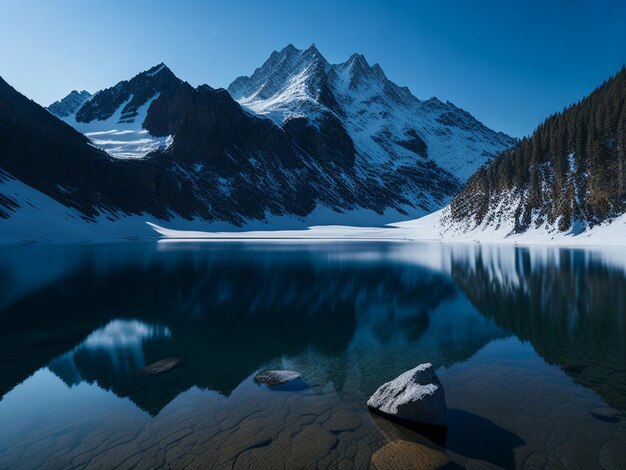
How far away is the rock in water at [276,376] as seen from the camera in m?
11.8

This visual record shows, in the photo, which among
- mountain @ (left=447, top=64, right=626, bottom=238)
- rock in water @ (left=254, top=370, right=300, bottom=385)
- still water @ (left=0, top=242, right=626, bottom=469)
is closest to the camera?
still water @ (left=0, top=242, right=626, bottom=469)

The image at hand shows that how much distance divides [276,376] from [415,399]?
184 inches

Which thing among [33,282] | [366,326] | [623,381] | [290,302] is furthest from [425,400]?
[33,282]

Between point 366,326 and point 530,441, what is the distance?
10.3 meters

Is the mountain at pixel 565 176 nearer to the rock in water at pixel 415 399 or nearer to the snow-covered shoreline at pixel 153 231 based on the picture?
the snow-covered shoreline at pixel 153 231

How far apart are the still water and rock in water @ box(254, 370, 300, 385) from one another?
331 mm

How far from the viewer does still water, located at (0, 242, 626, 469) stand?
8117 millimetres

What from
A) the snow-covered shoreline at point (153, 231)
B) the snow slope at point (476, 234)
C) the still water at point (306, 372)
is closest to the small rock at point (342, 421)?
the still water at point (306, 372)

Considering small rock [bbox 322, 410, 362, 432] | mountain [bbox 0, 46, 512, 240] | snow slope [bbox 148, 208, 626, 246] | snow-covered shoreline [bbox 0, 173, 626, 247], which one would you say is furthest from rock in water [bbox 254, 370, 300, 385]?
A: mountain [bbox 0, 46, 512, 240]

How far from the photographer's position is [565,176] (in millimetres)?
73688

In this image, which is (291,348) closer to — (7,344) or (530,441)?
(530,441)

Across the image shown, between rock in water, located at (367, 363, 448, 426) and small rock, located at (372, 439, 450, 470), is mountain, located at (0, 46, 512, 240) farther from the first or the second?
small rock, located at (372, 439, 450, 470)

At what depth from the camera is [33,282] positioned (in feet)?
95.7

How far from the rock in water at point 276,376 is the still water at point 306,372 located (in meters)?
0.33
